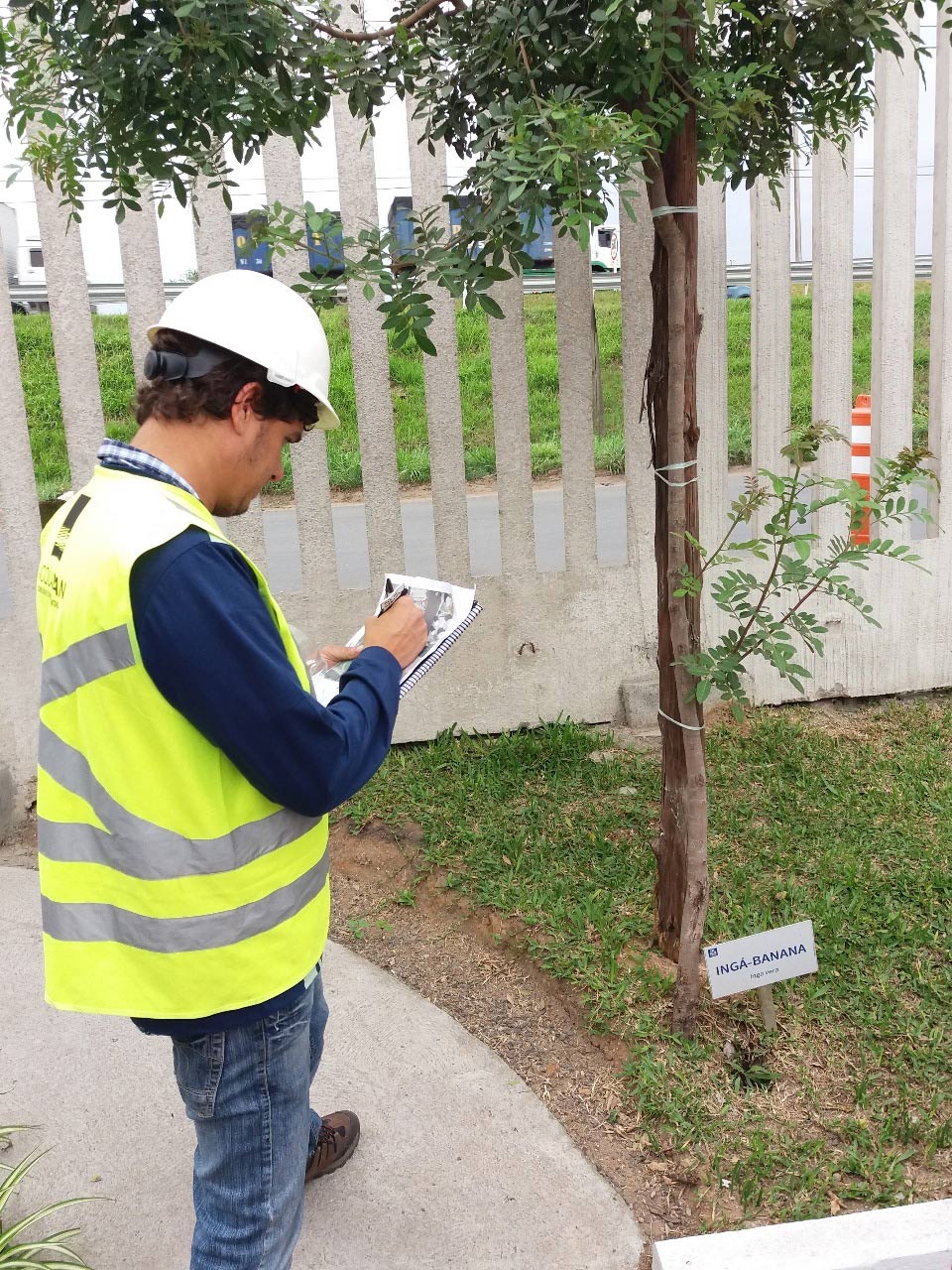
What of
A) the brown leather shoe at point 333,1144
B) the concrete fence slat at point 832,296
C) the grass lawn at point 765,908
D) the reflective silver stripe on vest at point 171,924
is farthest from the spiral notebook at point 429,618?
the concrete fence slat at point 832,296

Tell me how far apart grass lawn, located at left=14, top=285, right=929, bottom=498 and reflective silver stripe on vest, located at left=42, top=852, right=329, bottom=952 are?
26.7 feet

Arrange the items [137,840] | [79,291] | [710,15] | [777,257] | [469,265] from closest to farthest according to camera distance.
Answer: [137,840] < [710,15] < [469,265] < [79,291] < [777,257]

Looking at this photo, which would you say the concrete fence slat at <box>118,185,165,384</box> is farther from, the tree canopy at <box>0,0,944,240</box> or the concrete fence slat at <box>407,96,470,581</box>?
the concrete fence slat at <box>407,96,470,581</box>

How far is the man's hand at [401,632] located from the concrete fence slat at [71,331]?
2.47 metres

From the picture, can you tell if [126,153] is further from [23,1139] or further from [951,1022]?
[951,1022]

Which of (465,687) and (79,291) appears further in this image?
(465,687)

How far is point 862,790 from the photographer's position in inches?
161

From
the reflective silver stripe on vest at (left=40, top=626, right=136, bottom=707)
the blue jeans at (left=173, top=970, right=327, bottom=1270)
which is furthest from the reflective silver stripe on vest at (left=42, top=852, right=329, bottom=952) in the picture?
the reflective silver stripe on vest at (left=40, top=626, right=136, bottom=707)

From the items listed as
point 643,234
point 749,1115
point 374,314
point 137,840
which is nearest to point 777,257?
point 643,234

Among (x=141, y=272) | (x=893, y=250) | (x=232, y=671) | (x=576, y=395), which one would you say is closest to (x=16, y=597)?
(x=141, y=272)

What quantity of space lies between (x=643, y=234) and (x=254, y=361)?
9.67ft

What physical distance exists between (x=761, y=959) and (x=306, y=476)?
2.51 m

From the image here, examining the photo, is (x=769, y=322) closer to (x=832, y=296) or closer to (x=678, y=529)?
(x=832, y=296)

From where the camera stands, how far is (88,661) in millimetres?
1561
